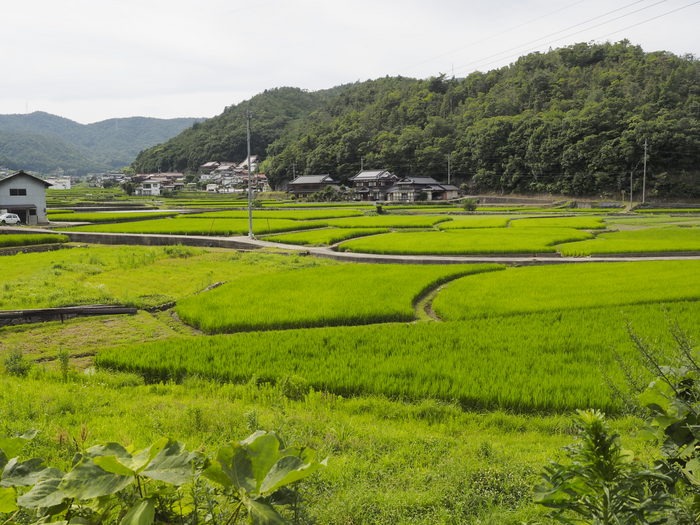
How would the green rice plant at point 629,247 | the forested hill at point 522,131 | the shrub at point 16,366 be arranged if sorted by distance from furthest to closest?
the forested hill at point 522,131 < the green rice plant at point 629,247 < the shrub at point 16,366

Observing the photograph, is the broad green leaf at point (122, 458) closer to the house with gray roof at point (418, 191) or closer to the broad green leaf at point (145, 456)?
the broad green leaf at point (145, 456)

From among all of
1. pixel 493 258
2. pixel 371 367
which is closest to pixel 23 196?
pixel 493 258

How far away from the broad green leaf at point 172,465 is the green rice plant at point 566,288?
1114 cm

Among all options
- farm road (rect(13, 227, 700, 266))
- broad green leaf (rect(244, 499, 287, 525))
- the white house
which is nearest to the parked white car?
the white house

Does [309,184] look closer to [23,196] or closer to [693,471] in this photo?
[23,196]

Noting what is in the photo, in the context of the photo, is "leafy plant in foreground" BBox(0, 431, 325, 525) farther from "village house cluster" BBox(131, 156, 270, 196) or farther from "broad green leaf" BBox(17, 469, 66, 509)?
"village house cluster" BBox(131, 156, 270, 196)

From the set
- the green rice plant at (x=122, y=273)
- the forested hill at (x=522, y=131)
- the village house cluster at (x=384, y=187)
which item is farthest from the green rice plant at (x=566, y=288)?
the village house cluster at (x=384, y=187)

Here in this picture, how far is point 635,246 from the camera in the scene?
2442 cm

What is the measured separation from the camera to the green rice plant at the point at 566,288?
1355 centimetres

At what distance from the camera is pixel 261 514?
1822 mm

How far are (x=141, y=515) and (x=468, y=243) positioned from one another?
2588 cm

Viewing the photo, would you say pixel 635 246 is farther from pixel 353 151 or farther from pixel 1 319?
pixel 353 151

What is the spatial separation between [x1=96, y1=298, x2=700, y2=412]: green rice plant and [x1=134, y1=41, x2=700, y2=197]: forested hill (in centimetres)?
6531

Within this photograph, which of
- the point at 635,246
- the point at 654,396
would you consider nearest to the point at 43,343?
the point at 654,396
